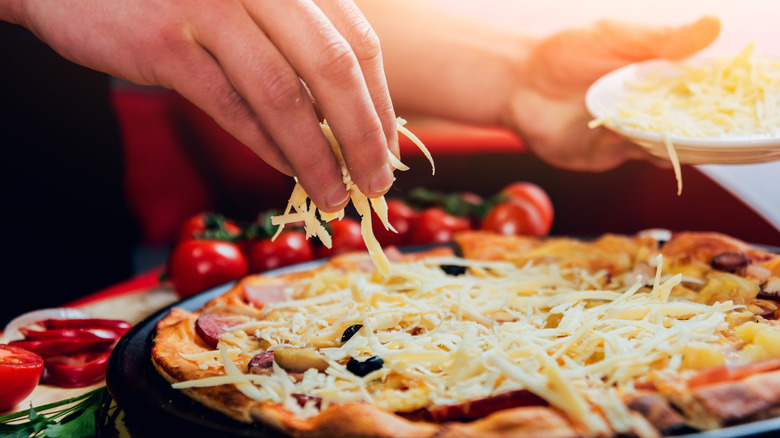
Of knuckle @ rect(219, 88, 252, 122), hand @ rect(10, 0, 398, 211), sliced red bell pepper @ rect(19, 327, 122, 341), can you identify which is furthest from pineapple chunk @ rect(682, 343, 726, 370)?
sliced red bell pepper @ rect(19, 327, 122, 341)

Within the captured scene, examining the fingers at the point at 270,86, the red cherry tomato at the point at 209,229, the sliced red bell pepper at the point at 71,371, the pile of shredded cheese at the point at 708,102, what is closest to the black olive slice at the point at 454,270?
the pile of shredded cheese at the point at 708,102

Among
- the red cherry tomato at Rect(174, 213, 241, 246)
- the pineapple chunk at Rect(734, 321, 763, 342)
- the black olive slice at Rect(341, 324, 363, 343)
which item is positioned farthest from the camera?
the red cherry tomato at Rect(174, 213, 241, 246)

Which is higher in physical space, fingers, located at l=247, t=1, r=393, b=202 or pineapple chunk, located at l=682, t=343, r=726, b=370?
fingers, located at l=247, t=1, r=393, b=202

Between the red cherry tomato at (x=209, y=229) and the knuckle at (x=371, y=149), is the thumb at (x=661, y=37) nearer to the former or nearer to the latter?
the knuckle at (x=371, y=149)

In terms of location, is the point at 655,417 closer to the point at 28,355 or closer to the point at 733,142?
the point at 733,142

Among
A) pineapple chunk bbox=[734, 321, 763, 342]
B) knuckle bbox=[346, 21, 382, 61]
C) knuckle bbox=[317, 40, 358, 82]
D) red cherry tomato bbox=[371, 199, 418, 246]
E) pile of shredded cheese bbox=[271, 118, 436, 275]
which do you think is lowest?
red cherry tomato bbox=[371, 199, 418, 246]

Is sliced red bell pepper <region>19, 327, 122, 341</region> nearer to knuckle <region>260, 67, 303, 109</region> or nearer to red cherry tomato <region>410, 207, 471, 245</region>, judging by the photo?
knuckle <region>260, 67, 303, 109</region>

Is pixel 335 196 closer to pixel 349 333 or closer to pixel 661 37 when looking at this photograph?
pixel 349 333
